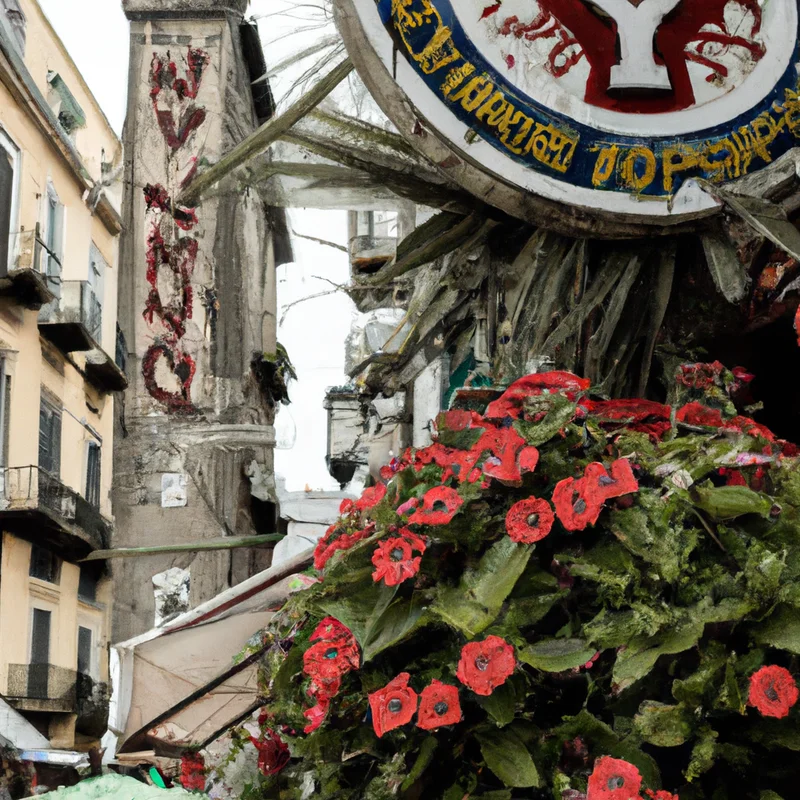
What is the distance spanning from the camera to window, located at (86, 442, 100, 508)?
10.3 meters

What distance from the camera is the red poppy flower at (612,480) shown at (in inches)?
102

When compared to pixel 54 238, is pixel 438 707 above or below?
below

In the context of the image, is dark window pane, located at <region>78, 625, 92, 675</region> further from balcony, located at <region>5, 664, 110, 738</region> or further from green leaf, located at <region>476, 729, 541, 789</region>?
green leaf, located at <region>476, 729, 541, 789</region>

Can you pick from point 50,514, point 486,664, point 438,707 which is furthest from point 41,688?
point 486,664

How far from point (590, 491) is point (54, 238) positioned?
8.57 metres

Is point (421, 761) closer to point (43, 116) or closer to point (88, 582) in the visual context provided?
point (88, 582)

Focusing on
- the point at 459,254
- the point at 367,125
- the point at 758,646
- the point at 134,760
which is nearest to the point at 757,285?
the point at 459,254

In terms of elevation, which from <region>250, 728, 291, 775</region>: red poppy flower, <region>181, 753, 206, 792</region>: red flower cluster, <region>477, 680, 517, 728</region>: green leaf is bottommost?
<region>181, 753, 206, 792</region>: red flower cluster

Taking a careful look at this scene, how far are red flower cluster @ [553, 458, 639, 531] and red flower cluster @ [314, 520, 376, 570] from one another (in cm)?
56

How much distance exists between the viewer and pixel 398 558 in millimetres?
2701

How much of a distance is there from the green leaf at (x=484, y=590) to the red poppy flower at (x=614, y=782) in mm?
398

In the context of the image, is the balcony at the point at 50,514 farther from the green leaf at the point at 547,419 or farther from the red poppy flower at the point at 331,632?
the green leaf at the point at 547,419

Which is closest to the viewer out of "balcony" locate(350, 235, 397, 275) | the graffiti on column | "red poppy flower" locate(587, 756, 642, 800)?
"red poppy flower" locate(587, 756, 642, 800)

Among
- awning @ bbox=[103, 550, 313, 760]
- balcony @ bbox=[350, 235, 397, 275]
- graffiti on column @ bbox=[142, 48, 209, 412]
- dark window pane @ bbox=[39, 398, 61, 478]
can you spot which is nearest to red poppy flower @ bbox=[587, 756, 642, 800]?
Answer: awning @ bbox=[103, 550, 313, 760]
